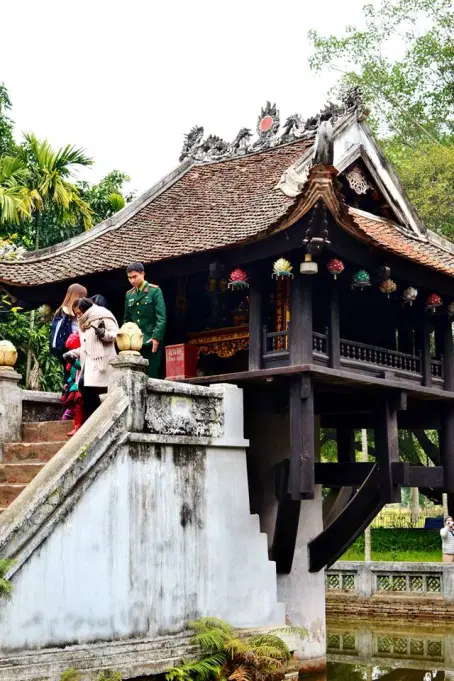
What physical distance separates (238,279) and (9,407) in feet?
9.48

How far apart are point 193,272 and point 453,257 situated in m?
4.20

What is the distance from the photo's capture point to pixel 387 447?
1191 centimetres

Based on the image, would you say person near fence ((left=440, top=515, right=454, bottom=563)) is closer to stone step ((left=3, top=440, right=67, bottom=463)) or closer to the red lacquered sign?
the red lacquered sign

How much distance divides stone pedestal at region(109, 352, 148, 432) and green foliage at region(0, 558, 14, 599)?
184 cm

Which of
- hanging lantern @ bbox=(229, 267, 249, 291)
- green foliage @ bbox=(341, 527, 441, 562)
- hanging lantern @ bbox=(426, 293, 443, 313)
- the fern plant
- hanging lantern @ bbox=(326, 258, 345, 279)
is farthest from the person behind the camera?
green foliage @ bbox=(341, 527, 441, 562)

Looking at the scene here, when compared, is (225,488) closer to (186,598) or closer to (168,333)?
(186,598)

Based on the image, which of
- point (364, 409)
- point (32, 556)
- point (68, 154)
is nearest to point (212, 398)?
point (32, 556)

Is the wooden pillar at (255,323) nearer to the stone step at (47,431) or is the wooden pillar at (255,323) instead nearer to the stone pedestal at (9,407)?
the stone step at (47,431)

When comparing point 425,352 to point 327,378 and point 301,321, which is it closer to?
point 327,378

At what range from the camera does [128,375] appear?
29.7 ft

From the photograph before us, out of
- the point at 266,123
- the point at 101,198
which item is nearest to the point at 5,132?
the point at 101,198

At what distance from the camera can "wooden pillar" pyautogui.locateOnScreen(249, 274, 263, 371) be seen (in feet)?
36.5

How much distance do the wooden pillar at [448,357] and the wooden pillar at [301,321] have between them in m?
3.12

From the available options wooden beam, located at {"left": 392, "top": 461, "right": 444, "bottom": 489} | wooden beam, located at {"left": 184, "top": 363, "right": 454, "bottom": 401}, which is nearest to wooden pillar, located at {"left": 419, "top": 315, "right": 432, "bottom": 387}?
wooden beam, located at {"left": 184, "top": 363, "right": 454, "bottom": 401}
